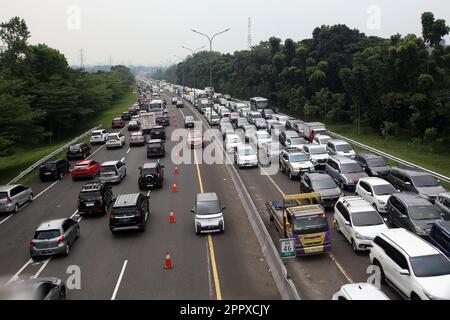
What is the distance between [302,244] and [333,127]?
132 ft

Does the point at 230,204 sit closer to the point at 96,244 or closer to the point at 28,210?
the point at 96,244

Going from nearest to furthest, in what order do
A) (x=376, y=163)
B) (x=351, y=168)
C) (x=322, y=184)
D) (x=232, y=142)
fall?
(x=322, y=184) → (x=351, y=168) → (x=376, y=163) → (x=232, y=142)

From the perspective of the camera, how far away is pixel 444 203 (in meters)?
21.8

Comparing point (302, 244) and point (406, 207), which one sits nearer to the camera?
point (302, 244)

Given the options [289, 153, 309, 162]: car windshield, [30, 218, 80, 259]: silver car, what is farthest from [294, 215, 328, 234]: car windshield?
[289, 153, 309, 162]: car windshield

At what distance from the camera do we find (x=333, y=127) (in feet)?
187

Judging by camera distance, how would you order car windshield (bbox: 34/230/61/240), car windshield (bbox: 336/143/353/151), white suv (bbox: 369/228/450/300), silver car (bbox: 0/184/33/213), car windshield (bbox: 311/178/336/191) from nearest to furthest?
white suv (bbox: 369/228/450/300) < car windshield (bbox: 34/230/61/240) < car windshield (bbox: 311/178/336/191) < silver car (bbox: 0/184/33/213) < car windshield (bbox: 336/143/353/151)

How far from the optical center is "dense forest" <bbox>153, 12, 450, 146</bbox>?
141 feet

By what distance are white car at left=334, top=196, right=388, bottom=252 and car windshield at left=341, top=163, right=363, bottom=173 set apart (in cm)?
808

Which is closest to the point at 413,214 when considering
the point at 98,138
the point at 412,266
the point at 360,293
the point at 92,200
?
the point at 412,266

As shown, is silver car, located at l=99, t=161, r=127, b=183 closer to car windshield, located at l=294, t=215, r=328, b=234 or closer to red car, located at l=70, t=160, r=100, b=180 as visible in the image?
red car, located at l=70, t=160, r=100, b=180

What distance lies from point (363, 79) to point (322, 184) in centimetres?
2764

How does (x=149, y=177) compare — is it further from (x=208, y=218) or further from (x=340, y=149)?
(x=340, y=149)
